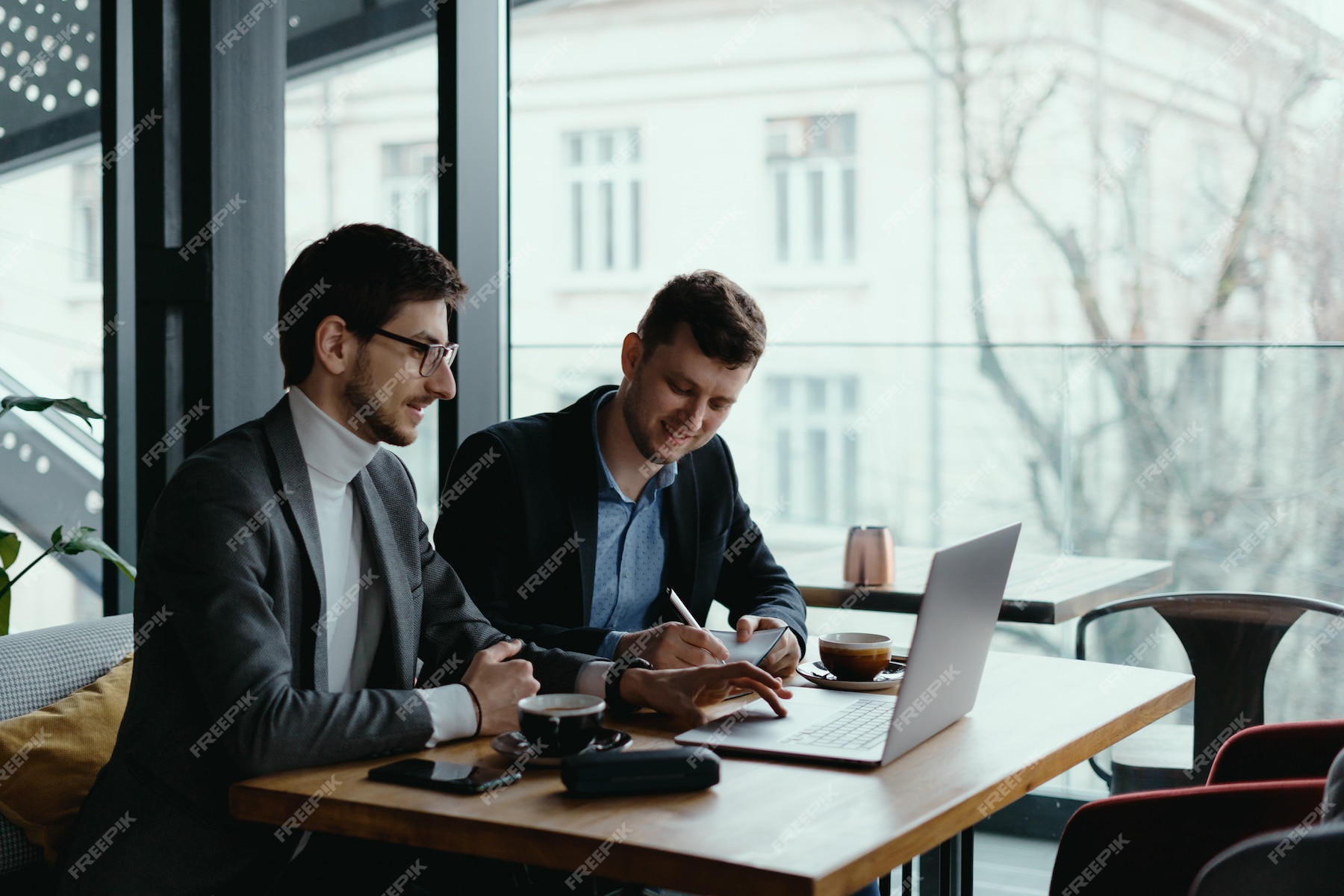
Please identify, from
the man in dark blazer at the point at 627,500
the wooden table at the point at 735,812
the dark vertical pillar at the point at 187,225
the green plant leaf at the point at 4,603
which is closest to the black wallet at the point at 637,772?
the wooden table at the point at 735,812

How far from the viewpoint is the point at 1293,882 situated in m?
1.26

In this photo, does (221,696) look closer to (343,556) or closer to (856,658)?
(343,556)

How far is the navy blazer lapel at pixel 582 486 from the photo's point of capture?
1991 mm

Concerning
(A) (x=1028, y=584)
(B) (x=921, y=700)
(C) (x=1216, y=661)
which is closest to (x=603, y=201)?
(A) (x=1028, y=584)

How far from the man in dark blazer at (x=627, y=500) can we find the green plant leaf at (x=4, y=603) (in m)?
1.02

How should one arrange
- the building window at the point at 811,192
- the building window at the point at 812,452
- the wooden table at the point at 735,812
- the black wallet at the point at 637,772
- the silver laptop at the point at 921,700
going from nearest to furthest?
1. the wooden table at the point at 735,812
2. the black wallet at the point at 637,772
3. the silver laptop at the point at 921,700
4. the building window at the point at 812,452
5. the building window at the point at 811,192

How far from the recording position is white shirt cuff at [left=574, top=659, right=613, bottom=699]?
1.59 meters

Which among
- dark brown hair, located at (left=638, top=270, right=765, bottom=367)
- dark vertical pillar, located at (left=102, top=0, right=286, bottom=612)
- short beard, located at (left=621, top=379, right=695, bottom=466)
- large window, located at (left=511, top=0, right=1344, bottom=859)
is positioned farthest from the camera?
large window, located at (left=511, top=0, right=1344, bottom=859)

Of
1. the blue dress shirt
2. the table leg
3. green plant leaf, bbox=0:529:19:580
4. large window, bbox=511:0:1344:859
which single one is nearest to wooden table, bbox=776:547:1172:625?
large window, bbox=511:0:1344:859

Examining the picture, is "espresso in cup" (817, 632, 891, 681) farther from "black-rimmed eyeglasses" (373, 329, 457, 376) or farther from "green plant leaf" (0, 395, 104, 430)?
"green plant leaf" (0, 395, 104, 430)

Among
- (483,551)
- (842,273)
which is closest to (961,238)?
(842,273)

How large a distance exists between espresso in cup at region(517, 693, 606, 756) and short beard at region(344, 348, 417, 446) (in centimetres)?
44

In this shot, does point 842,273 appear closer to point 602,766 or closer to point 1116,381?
point 1116,381

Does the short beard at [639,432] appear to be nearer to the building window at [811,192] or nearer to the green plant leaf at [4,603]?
the green plant leaf at [4,603]
